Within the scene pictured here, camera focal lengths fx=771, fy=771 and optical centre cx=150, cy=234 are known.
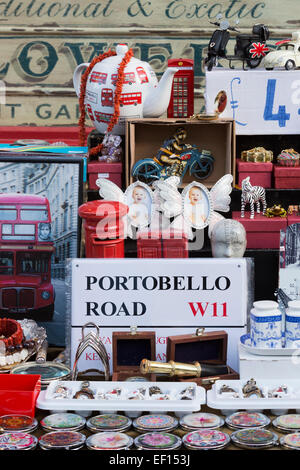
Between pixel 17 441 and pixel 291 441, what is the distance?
0.69m

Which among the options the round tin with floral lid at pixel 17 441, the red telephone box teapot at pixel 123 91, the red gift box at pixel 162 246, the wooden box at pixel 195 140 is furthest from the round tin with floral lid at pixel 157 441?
the red telephone box teapot at pixel 123 91

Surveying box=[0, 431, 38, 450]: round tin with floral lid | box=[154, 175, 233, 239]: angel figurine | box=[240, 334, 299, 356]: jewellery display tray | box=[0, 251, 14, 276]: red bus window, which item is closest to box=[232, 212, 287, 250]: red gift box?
box=[154, 175, 233, 239]: angel figurine

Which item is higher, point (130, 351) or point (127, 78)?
point (127, 78)

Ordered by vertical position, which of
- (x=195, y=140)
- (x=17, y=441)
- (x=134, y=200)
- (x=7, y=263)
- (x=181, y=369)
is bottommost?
(x=17, y=441)

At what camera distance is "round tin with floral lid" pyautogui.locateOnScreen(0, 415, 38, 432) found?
200 centimetres

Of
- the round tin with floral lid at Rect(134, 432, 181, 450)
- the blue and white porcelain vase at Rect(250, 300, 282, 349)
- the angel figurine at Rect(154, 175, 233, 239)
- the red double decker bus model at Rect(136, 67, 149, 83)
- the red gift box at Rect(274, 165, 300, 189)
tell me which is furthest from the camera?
the red double decker bus model at Rect(136, 67, 149, 83)

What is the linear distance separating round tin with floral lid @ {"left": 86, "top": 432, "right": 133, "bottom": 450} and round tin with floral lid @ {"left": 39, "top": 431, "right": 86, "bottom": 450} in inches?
1.0

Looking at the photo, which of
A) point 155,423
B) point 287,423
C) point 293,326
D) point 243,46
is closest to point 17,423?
point 155,423

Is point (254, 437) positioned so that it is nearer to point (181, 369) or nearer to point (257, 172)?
point (181, 369)

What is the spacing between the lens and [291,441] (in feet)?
6.36

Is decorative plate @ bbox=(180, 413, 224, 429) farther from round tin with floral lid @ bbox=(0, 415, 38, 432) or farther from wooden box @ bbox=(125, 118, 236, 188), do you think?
wooden box @ bbox=(125, 118, 236, 188)

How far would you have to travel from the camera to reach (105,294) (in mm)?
2320

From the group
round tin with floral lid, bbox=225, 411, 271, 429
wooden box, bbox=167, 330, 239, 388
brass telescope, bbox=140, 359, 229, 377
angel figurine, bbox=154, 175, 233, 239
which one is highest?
angel figurine, bbox=154, 175, 233, 239

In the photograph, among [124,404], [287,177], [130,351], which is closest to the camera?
[124,404]
